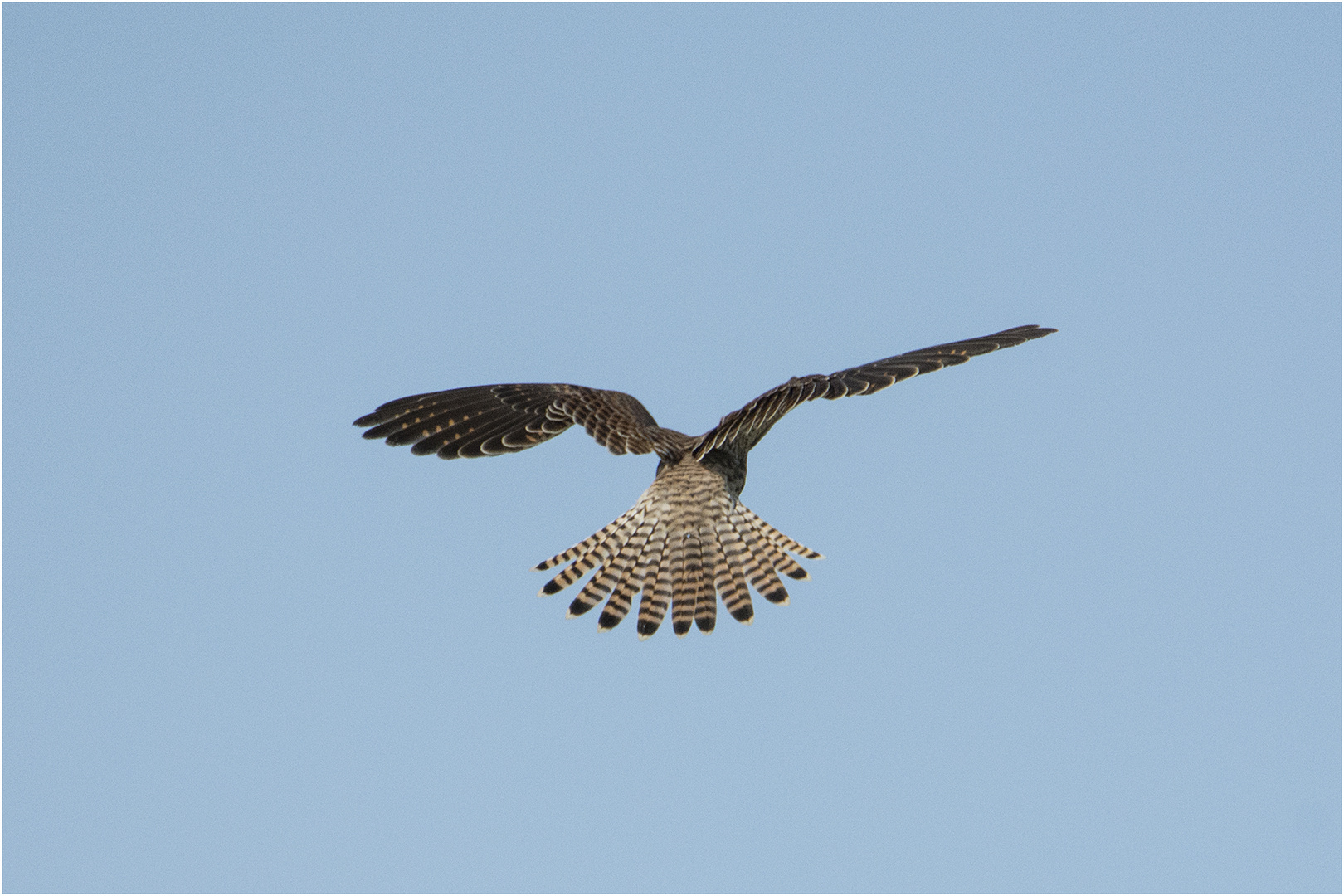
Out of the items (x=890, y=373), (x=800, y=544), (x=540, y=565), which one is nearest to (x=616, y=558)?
(x=540, y=565)

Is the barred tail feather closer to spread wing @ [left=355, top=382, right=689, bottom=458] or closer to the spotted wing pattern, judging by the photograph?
the spotted wing pattern

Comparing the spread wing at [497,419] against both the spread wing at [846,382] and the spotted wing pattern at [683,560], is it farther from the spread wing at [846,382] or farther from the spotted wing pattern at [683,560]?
the spread wing at [846,382]

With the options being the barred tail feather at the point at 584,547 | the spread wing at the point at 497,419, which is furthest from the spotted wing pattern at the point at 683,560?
the spread wing at the point at 497,419

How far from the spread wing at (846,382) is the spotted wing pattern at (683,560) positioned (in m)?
0.50

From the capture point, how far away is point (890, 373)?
1078cm

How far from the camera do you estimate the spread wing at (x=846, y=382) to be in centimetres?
1050

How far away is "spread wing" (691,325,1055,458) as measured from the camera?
10.5 meters

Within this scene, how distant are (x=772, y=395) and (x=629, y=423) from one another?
2.70 m

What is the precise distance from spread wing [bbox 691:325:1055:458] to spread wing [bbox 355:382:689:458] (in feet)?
5.21

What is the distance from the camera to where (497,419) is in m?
13.5

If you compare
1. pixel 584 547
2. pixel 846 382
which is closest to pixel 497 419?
pixel 584 547

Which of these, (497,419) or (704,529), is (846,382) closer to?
(704,529)

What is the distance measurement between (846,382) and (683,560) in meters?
1.86

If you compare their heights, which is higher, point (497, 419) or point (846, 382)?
point (497, 419)
